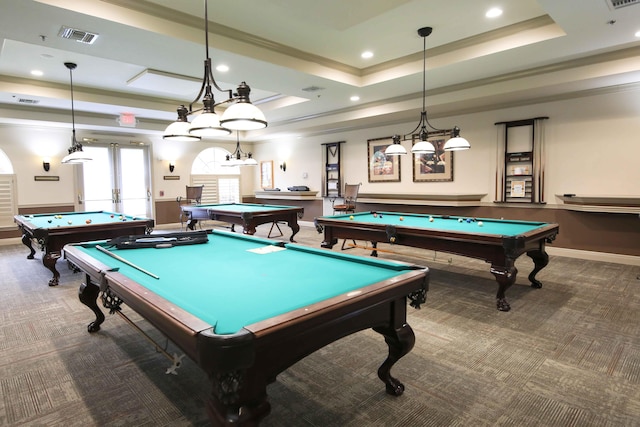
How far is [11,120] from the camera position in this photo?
23.3ft

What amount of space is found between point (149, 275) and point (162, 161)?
861cm

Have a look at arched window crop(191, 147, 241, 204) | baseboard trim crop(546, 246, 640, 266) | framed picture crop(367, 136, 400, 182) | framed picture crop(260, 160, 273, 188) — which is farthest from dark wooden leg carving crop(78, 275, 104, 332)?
framed picture crop(260, 160, 273, 188)

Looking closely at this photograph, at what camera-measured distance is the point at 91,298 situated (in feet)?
9.90

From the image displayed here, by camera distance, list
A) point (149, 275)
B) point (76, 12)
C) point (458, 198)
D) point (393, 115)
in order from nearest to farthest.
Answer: point (149, 275) < point (76, 12) < point (458, 198) < point (393, 115)

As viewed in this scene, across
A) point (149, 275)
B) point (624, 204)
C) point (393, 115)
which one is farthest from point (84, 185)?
point (624, 204)

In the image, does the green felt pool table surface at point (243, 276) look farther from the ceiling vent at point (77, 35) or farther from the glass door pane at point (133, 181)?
the glass door pane at point (133, 181)

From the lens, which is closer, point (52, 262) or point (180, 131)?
point (180, 131)

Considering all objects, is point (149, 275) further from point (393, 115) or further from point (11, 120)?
point (11, 120)

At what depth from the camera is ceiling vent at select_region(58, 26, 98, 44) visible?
11.5 feet

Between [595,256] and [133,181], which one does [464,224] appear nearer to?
[595,256]

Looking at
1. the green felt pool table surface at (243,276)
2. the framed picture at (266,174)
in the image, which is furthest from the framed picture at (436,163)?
the green felt pool table surface at (243,276)

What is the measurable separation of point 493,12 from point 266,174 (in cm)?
828

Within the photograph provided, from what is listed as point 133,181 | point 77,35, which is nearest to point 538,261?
point 77,35

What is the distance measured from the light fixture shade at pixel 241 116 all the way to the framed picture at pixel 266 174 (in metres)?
8.59
